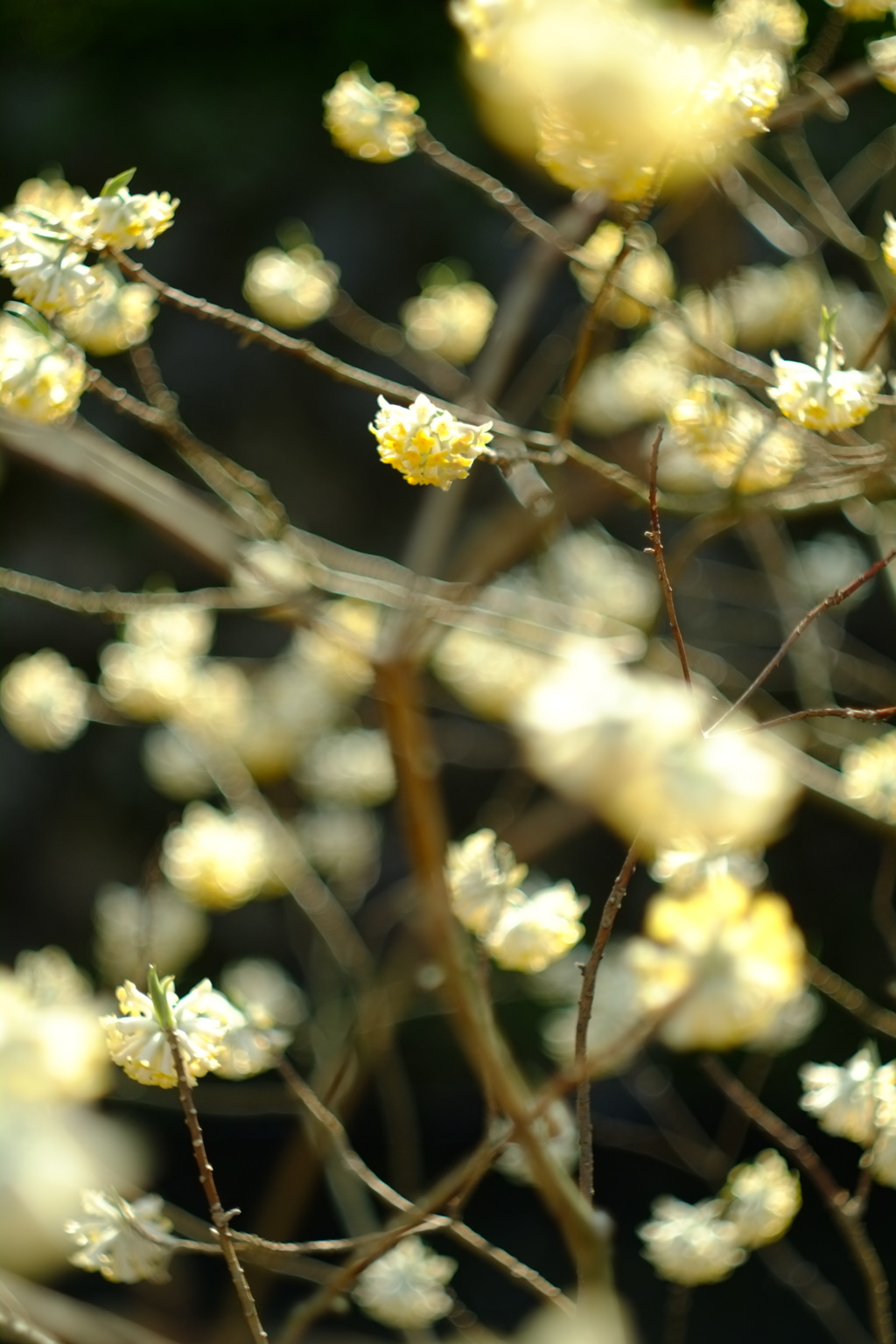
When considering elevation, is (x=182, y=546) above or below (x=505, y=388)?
below

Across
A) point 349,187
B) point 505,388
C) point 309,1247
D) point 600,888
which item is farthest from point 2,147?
point 309,1247

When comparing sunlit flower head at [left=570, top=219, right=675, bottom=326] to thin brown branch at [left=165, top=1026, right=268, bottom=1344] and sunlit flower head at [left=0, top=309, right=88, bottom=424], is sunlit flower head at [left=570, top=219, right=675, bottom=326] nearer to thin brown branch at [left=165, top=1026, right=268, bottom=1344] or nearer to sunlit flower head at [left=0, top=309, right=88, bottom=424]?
sunlit flower head at [left=0, top=309, right=88, bottom=424]

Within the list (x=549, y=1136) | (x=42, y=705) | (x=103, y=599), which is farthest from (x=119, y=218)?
(x=42, y=705)

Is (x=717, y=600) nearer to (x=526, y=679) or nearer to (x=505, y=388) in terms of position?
(x=505, y=388)

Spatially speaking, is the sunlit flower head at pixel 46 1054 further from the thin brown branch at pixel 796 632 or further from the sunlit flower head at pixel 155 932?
the sunlit flower head at pixel 155 932

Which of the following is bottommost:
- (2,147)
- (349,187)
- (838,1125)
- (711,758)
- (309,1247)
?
(309,1247)

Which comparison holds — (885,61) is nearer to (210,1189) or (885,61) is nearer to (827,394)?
(827,394)

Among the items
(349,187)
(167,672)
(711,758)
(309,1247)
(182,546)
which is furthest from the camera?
(349,187)
